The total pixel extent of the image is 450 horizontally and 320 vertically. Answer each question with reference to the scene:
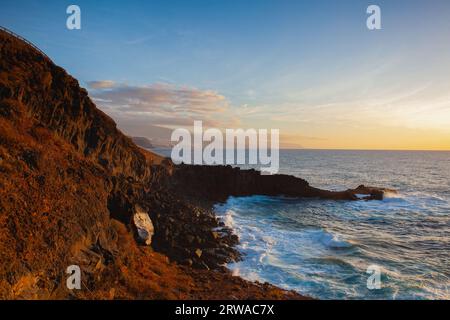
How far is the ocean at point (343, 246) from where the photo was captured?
19406 millimetres

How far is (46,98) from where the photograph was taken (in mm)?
22984

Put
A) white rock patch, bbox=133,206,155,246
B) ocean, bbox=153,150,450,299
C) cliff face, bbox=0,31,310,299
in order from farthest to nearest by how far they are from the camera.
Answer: white rock patch, bbox=133,206,155,246 < ocean, bbox=153,150,450,299 < cliff face, bbox=0,31,310,299

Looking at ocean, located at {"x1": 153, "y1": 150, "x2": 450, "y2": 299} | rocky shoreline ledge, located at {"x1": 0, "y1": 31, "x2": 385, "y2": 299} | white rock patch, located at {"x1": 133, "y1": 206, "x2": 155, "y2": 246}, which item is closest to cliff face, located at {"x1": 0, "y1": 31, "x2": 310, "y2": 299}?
rocky shoreline ledge, located at {"x1": 0, "y1": 31, "x2": 385, "y2": 299}

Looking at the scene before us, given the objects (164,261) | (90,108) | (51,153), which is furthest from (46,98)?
(164,261)

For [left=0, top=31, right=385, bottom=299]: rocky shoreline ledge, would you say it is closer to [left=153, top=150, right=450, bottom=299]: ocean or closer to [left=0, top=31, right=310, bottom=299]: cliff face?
[left=0, top=31, right=310, bottom=299]: cliff face

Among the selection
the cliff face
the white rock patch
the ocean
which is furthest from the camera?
the white rock patch

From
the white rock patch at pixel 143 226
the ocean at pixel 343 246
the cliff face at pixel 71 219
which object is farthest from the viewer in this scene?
the white rock patch at pixel 143 226

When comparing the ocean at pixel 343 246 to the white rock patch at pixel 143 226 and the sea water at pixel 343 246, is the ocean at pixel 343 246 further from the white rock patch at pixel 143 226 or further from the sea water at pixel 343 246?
the white rock patch at pixel 143 226

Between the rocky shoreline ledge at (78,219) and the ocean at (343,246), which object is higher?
the rocky shoreline ledge at (78,219)

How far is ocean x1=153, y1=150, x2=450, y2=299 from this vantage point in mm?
19406

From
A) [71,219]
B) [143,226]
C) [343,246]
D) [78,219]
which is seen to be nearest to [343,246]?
[343,246]

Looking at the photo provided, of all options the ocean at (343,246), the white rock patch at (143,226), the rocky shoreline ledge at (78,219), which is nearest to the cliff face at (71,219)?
the rocky shoreline ledge at (78,219)
